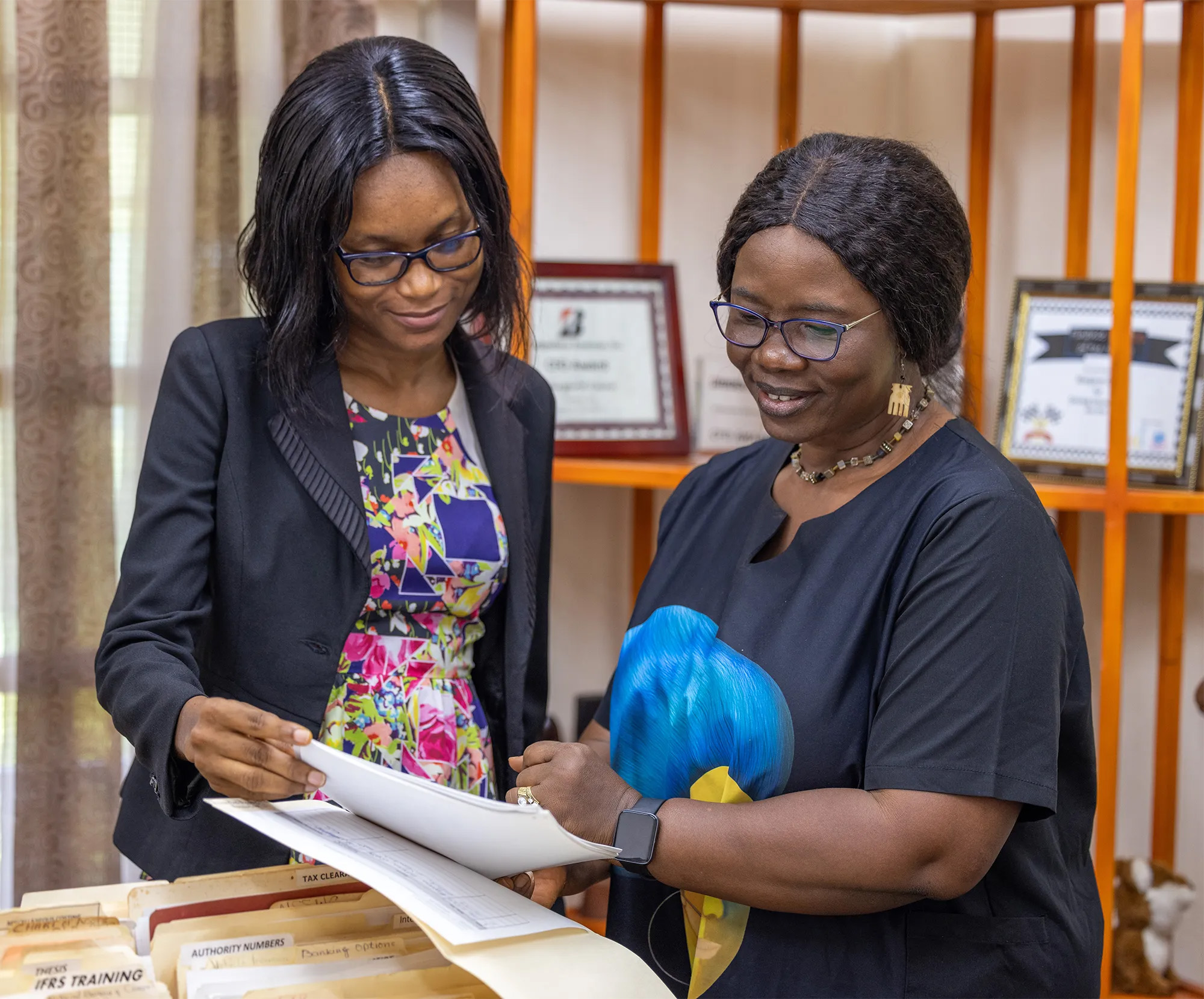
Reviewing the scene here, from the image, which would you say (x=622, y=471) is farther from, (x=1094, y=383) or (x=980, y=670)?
(x=980, y=670)

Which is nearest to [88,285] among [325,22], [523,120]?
[325,22]

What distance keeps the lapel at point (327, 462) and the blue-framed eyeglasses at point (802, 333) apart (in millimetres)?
457

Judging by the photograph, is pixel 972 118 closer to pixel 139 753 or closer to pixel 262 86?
pixel 262 86

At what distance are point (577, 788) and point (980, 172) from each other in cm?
178

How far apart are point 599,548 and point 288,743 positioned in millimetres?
1716

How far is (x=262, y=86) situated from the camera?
2.15m

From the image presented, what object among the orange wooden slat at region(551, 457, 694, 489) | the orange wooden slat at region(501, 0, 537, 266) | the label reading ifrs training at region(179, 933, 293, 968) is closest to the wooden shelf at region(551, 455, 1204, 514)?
the orange wooden slat at region(551, 457, 694, 489)

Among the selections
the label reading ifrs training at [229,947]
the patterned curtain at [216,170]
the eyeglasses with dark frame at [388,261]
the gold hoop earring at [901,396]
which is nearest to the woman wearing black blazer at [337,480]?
the eyeglasses with dark frame at [388,261]

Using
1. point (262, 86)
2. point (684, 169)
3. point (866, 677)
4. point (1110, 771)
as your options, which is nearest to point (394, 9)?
point (262, 86)

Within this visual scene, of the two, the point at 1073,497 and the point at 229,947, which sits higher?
the point at 1073,497

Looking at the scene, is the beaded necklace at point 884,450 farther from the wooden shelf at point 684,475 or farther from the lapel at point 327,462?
the wooden shelf at point 684,475

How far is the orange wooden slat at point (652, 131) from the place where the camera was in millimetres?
2408

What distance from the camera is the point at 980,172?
241 centimetres

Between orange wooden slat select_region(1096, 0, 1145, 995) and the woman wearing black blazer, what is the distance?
3.53 feet
